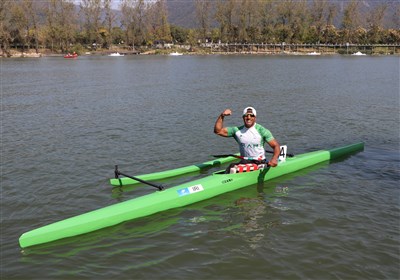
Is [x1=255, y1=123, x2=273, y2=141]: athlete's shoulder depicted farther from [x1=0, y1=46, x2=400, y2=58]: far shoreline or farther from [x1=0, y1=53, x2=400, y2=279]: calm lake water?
[x1=0, y1=46, x2=400, y2=58]: far shoreline

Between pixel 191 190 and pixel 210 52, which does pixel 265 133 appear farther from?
pixel 210 52

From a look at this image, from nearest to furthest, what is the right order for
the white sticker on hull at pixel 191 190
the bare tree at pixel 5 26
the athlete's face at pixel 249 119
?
the white sticker on hull at pixel 191 190
the athlete's face at pixel 249 119
the bare tree at pixel 5 26

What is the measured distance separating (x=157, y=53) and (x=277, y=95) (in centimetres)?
11522

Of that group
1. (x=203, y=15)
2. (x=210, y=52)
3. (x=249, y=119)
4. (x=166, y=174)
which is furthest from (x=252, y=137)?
(x=203, y=15)

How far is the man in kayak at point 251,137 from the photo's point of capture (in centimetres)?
1112

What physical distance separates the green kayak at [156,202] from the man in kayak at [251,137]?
61cm

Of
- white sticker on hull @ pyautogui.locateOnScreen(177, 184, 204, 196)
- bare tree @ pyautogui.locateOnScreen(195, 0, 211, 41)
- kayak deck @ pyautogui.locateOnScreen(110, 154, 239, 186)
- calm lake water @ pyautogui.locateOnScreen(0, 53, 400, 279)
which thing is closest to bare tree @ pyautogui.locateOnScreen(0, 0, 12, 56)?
bare tree @ pyautogui.locateOnScreen(195, 0, 211, 41)

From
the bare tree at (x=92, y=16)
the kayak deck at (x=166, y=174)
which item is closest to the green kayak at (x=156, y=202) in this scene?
the kayak deck at (x=166, y=174)

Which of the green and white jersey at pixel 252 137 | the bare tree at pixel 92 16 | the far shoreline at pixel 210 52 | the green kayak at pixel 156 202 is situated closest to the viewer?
the green kayak at pixel 156 202

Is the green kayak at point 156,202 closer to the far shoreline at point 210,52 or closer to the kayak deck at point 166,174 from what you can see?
the kayak deck at point 166,174

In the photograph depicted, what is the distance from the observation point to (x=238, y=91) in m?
35.4

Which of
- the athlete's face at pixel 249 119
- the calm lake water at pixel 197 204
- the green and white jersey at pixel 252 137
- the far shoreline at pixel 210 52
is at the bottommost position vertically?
the calm lake water at pixel 197 204

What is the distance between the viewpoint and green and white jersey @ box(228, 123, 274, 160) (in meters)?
11.2

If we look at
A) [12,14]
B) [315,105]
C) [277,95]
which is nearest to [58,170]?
[315,105]
